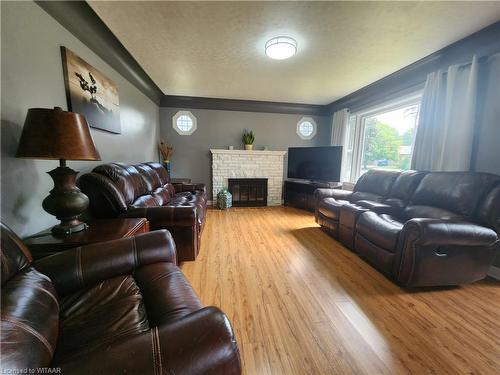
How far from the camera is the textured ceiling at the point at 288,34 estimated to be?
1.75 m

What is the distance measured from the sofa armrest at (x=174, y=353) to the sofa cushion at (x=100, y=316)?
8.1 inches

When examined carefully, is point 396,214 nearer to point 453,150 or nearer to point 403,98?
point 453,150

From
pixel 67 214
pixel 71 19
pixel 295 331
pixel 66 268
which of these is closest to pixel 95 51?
pixel 71 19

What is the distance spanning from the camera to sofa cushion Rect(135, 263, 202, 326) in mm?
868

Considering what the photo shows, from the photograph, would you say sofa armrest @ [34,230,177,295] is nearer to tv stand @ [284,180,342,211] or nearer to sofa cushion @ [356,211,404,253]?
sofa cushion @ [356,211,404,253]

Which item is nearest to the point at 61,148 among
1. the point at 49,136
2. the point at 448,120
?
the point at 49,136

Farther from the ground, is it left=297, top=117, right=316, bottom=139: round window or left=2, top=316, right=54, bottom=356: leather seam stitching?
left=297, top=117, right=316, bottom=139: round window

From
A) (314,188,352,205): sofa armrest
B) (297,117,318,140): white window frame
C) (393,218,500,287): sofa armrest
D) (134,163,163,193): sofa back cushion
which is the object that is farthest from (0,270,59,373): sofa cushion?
(297,117,318,140): white window frame

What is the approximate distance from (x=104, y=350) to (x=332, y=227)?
2.83 metres

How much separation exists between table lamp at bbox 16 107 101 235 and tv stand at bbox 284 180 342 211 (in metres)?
3.79

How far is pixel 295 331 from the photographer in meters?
1.36

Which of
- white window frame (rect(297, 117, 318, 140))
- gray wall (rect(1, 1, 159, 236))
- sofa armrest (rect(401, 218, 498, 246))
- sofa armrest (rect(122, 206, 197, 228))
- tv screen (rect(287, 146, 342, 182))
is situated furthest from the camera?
white window frame (rect(297, 117, 318, 140))

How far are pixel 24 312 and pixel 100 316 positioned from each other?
30cm

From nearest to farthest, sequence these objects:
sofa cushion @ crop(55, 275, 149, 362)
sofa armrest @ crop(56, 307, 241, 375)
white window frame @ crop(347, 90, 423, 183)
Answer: sofa armrest @ crop(56, 307, 241, 375)
sofa cushion @ crop(55, 275, 149, 362)
white window frame @ crop(347, 90, 423, 183)
